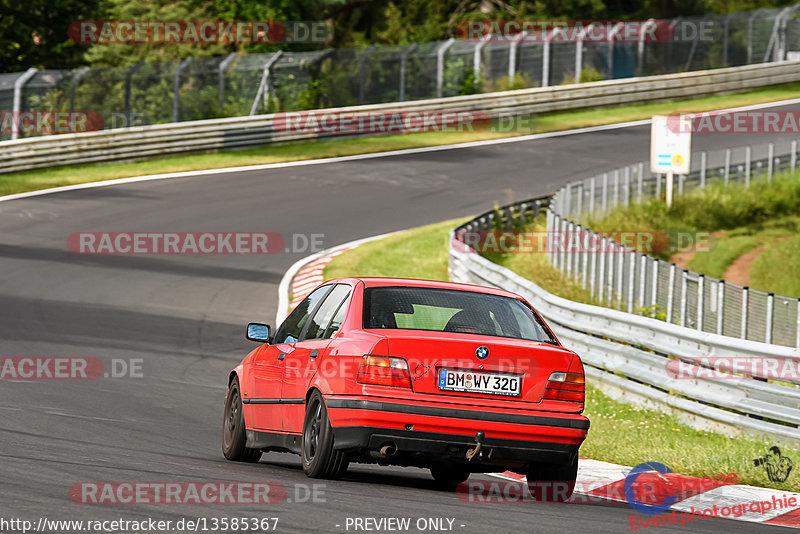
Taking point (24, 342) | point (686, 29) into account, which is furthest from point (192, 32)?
point (24, 342)

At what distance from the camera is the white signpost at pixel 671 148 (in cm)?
2772

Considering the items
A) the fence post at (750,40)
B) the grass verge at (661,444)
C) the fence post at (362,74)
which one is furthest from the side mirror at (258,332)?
the fence post at (750,40)

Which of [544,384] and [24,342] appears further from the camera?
[24,342]

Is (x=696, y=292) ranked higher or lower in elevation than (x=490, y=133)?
higher

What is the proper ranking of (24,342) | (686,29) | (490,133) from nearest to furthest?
1. (24,342)
2. (490,133)
3. (686,29)

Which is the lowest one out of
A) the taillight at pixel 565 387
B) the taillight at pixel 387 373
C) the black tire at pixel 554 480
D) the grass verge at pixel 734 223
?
the grass verge at pixel 734 223

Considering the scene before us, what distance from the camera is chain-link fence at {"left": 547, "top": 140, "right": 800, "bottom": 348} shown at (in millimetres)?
12062

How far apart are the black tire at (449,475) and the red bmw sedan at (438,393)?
64 centimetres

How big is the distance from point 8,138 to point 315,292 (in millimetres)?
23703

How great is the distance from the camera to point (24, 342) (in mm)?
14617

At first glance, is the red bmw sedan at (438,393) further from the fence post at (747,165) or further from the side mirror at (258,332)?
the fence post at (747,165)

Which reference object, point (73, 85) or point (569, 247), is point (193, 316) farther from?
point (73, 85)

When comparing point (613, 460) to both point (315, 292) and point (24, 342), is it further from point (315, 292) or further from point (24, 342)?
point (24, 342)

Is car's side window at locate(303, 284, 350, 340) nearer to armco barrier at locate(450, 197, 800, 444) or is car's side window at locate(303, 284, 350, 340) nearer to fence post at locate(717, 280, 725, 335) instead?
armco barrier at locate(450, 197, 800, 444)
